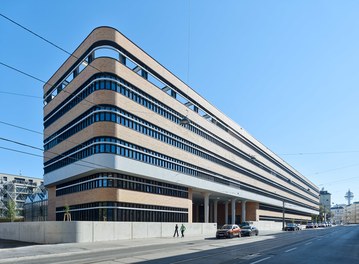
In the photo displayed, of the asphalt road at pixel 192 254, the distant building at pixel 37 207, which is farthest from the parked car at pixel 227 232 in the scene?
the distant building at pixel 37 207

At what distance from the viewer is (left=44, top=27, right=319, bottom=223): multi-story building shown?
41.6 meters

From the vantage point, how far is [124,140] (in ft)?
139

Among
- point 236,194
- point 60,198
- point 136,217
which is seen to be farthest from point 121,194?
point 236,194

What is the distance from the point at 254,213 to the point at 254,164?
10970 millimetres

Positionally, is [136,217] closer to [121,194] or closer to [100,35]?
[121,194]

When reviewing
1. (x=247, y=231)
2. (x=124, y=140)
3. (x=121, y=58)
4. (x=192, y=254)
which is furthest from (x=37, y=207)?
(x=192, y=254)

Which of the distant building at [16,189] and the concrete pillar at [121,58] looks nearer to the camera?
the concrete pillar at [121,58]

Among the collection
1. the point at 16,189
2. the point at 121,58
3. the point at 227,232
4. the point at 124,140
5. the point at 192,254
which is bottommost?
the point at 16,189

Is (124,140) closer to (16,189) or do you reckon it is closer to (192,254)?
(192,254)

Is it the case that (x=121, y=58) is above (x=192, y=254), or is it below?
above

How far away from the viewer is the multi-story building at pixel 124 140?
4159 centimetres

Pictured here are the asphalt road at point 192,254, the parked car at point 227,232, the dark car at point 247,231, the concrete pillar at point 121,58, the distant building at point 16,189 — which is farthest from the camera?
the distant building at point 16,189

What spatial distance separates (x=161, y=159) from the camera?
48531 mm

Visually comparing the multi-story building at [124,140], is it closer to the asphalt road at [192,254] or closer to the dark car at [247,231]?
the dark car at [247,231]
